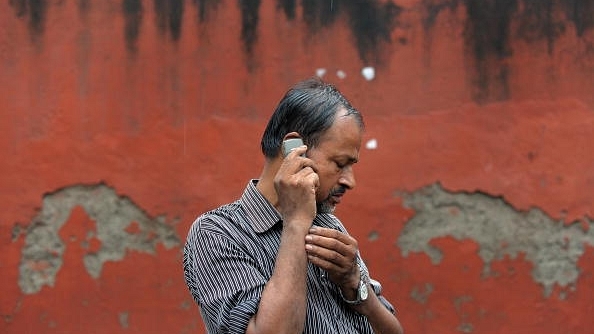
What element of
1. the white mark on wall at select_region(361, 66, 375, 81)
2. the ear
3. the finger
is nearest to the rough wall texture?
the white mark on wall at select_region(361, 66, 375, 81)

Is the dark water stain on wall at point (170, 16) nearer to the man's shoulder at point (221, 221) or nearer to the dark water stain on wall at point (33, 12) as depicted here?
the dark water stain on wall at point (33, 12)

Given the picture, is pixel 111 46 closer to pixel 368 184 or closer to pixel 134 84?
pixel 134 84

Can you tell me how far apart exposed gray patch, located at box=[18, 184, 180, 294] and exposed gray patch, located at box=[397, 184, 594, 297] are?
1.43 metres

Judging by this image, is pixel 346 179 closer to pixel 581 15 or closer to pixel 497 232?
pixel 497 232

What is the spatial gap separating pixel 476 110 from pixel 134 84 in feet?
6.54

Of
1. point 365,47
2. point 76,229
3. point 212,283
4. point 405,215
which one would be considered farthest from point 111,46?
point 212,283

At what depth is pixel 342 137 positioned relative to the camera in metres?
2.55

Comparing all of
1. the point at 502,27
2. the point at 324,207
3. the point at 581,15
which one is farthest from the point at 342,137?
the point at 581,15

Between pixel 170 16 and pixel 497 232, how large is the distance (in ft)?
7.48

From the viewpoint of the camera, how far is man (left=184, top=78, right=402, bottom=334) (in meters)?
2.34

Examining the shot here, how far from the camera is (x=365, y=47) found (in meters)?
5.67

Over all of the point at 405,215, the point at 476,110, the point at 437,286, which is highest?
the point at 476,110

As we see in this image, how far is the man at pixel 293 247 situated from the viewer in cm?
234

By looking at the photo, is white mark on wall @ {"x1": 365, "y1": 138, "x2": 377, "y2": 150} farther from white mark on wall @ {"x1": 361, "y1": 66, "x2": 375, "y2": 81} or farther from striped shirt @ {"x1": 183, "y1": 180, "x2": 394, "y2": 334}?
striped shirt @ {"x1": 183, "y1": 180, "x2": 394, "y2": 334}
